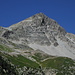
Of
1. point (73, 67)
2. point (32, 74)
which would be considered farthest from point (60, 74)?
point (32, 74)

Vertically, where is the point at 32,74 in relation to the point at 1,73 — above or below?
above

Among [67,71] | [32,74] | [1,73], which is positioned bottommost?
[1,73]

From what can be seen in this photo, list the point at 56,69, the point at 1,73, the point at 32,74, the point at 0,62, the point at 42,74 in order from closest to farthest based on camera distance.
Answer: the point at 1,73, the point at 0,62, the point at 32,74, the point at 42,74, the point at 56,69

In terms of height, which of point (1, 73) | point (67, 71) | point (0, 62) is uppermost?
point (67, 71)

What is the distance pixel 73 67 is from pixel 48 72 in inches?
1244

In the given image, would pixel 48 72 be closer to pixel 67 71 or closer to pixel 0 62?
pixel 67 71

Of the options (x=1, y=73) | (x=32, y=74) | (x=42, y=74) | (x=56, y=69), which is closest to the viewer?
(x=1, y=73)

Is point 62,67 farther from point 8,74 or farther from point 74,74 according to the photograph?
point 8,74

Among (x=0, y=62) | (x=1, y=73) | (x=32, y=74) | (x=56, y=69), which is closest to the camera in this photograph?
(x=1, y=73)

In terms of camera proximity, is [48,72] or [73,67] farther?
[73,67]

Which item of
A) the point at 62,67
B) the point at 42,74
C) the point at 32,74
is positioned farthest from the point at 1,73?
the point at 62,67

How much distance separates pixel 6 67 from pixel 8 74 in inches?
198

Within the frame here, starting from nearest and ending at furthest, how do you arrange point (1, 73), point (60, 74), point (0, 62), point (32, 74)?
point (1, 73)
point (0, 62)
point (32, 74)
point (60, 74)

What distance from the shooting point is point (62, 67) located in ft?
652
